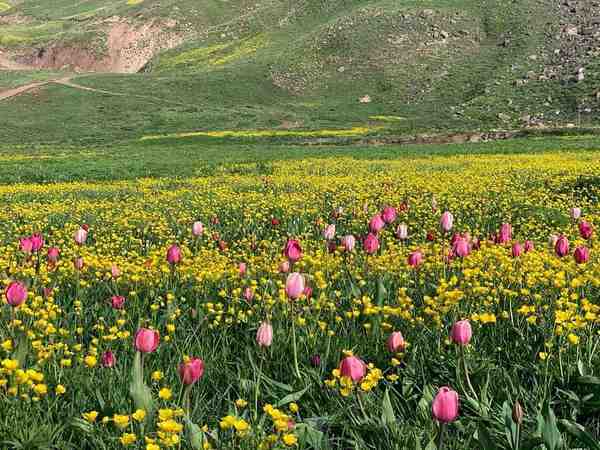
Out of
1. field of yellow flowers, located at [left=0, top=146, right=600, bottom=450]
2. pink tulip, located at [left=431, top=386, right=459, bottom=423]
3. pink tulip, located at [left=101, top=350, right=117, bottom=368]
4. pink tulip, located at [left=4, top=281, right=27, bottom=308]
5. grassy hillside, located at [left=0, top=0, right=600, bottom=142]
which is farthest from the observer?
grassy hillside, located at [left=0, top=0, right=600, bottom=142]

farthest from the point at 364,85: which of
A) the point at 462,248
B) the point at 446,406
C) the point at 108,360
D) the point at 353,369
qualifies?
the point at 446,406

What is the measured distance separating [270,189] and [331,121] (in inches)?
2923

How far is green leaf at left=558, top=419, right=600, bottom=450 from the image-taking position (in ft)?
8.05

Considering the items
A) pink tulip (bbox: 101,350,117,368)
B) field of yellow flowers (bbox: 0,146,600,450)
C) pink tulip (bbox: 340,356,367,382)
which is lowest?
field of yellow flowers (bbox: 0,146,600,450)

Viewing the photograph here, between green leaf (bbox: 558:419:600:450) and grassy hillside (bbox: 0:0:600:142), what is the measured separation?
6934 cm

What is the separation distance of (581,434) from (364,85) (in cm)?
11242

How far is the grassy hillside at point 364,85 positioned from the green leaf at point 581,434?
6934 cm

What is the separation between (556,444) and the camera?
2.54 metres

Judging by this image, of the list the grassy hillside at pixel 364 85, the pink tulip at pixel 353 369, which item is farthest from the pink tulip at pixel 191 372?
the grassy hillside at pixel 364 85

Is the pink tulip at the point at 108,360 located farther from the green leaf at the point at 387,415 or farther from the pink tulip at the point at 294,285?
the green leaf at the point at 387,415

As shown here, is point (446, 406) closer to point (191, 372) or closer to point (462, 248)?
point (191, 372)

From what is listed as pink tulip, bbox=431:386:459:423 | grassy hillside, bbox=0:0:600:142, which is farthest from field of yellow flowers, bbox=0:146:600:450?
grassy hillside, bbox=0:0:600:142

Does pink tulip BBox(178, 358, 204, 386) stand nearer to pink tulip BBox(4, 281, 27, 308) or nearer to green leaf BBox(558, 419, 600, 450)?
pink tulip BBox(4, 281, 27, 308)

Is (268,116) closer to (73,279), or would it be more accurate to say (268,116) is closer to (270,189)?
(270,189)
